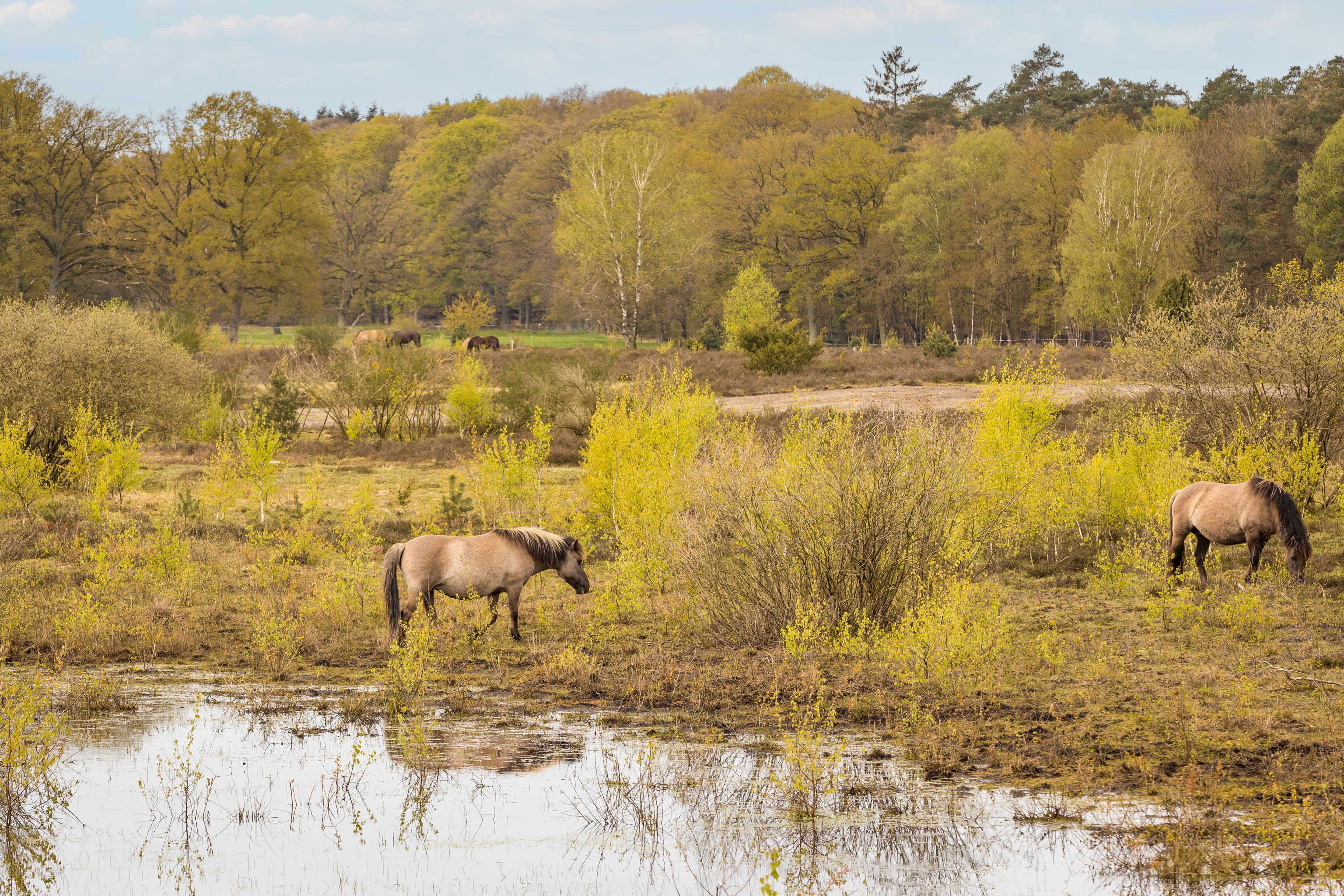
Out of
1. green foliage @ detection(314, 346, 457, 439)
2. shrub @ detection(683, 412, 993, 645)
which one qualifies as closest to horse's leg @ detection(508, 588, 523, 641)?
shrub @ detection(683, 412, 993, 645)

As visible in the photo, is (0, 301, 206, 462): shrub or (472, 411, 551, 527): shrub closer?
(472, 411, 551, 527): shrub

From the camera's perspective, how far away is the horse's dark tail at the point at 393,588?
1099cm

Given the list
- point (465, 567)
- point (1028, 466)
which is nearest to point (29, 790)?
point (465, 567)

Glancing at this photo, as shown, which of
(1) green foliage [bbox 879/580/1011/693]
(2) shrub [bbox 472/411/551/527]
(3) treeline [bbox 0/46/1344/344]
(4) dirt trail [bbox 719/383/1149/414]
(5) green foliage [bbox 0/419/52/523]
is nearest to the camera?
(1) green foliage [bbox 879/580/1011/693]

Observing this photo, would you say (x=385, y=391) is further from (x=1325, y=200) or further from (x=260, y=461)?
(x=1325, y=200)

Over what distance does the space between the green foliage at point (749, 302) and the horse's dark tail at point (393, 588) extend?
4240 cm

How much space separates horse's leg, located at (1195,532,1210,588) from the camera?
13.2 metres

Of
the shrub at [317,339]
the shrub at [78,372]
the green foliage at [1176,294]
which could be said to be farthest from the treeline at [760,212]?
the shrub at [78,372]

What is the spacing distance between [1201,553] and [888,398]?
2015 cm

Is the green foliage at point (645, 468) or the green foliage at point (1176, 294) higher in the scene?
the green foliage at point (1176, 294)

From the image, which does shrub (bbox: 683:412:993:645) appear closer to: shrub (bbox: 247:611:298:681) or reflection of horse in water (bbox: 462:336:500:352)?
shrub (bbox: 247:611:298:681)

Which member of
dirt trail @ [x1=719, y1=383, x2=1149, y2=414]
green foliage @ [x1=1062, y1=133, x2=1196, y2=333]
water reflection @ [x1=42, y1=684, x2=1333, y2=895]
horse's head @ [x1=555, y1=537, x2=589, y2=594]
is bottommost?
water reflection @ [x1=42, y1=684, x2=1333, y2=895]

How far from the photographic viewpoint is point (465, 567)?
1120 cm

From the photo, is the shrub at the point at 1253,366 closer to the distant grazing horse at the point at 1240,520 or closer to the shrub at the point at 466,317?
the distant grazing horse at the point at 1240,520
